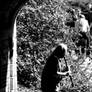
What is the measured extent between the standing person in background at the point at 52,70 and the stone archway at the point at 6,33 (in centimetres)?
87

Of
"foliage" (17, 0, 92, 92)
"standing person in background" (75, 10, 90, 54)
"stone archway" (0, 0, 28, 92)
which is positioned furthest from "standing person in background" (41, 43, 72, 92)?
"standing person in background" (75, 10, 90, 54)

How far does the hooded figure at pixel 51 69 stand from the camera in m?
5.30

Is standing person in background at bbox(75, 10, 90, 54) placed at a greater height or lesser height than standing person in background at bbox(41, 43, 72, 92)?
greater

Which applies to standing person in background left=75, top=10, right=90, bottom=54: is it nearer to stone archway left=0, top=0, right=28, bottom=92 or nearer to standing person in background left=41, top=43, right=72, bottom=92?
stone archway left=0, top=0, right=28, bottom=92

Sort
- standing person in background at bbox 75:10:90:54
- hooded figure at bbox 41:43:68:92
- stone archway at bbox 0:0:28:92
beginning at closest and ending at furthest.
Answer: stone archway at bbox 0:0:28:92 < hooded figure at bbox 41:43:68:92 < standing person in background at bbox 75:10:90:54

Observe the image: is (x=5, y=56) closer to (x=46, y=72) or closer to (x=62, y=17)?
(x=46, y=72)

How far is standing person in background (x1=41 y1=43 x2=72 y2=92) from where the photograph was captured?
530cm

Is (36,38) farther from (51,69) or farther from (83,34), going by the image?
(83,34)

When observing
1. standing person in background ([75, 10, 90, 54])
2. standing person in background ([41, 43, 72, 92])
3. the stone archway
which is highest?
standing person in background ([75, 10, 90, 54])

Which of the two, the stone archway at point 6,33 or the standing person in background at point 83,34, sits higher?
the standing person in background at point 83,34

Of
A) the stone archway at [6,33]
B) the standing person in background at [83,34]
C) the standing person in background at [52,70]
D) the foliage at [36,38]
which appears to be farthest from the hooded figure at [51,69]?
the standing person in background at [83,34]

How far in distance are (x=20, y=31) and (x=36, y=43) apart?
25.1 inches

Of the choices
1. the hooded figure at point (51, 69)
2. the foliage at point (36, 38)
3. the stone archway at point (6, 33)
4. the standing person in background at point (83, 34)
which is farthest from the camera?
the standing person in background at point (83, 34)

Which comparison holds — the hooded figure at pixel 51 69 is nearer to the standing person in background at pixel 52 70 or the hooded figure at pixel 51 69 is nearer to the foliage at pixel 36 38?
the standing person in background at pixel 52 70
